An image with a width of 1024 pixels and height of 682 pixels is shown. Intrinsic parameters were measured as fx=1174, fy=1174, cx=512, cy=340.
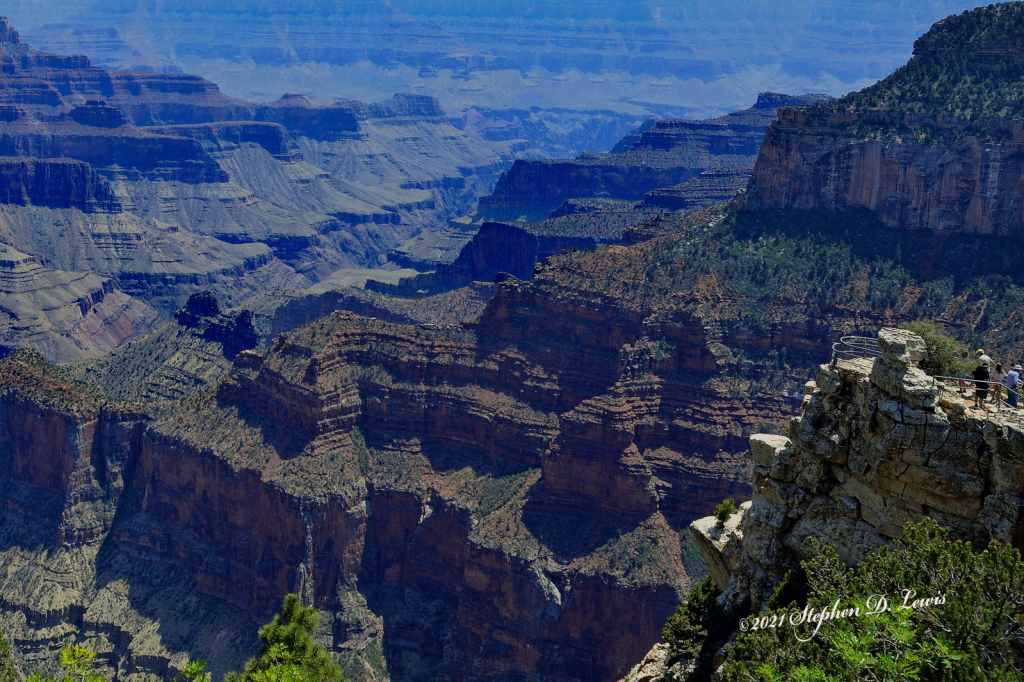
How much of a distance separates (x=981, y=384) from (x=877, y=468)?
333cm

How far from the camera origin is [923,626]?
25000 millimetres

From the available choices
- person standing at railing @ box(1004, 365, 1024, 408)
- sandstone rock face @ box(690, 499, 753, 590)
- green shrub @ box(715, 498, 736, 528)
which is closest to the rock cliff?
sandstone rock face @ box(690, 499, 753, 590)

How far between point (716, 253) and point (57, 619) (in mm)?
Answer: 62420

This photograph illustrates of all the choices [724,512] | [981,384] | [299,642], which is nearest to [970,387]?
[981,384]

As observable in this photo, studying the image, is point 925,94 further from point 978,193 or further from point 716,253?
point 716,253

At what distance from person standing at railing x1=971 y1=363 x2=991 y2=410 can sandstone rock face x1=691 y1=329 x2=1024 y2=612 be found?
0.25 meters

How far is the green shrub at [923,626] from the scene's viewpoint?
24.0 m

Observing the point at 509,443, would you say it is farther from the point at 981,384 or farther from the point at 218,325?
the point at 218,325

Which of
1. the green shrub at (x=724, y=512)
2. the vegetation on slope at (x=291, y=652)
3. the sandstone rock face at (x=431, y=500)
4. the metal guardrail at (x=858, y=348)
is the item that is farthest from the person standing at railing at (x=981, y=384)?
the sandstone rock face at (x=431, y=500)

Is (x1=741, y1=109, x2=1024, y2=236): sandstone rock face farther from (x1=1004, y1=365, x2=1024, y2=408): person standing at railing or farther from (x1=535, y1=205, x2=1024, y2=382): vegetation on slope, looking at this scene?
(x1=1004, y1=365, x2=1024, y2=408): person standing at railing

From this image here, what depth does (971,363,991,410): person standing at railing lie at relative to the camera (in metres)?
28.2

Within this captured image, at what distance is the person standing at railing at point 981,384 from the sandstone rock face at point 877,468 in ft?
0.83

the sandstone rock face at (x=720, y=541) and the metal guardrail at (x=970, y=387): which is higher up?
the metal guardrail at (x=970, y=387)

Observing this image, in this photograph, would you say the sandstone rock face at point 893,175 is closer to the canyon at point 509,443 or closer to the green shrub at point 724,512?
the canyon at point 509,443
